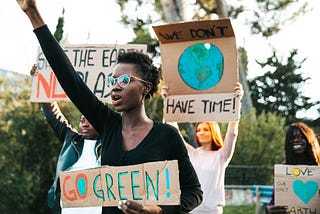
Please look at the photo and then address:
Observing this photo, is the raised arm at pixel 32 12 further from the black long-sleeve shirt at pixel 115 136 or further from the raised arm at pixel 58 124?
the raised arm at pixel 58 124

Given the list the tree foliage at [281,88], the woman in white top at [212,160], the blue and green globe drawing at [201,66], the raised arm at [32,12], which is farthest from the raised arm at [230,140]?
the tree foliage at [281,88]

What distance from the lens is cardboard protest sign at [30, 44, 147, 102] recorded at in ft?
15.7

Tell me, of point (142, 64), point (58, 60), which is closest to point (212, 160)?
point (142, 64)

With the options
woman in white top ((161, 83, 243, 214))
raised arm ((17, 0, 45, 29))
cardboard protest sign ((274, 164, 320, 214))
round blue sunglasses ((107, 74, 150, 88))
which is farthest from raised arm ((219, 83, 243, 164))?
raised arm ((17, 0, 45, 29))

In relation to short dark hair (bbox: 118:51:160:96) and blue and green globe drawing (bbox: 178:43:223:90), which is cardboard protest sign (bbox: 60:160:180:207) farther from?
blue and green globe drawing (bbox: 178:43:223:90)

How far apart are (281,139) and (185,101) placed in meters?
9.93

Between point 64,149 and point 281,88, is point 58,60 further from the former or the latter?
point 281,88

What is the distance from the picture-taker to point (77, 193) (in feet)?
6.71

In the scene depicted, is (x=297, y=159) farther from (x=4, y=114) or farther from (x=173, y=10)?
(x=173, y=10)

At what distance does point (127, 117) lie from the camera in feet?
6.84

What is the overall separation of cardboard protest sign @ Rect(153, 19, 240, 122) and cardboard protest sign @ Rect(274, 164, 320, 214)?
0.67 meters

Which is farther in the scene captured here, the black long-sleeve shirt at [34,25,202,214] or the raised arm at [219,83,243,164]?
the raised arm at [219,83,243,164]

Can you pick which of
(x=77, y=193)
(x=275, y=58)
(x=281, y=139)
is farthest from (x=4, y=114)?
(x=275, y=58)

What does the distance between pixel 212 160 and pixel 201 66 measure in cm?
75
